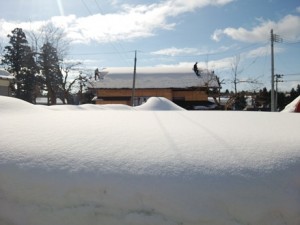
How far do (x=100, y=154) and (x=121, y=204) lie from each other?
0.98 ft

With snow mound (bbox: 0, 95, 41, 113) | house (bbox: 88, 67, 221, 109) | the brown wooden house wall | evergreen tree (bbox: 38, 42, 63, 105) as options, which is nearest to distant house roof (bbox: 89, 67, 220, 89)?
house (bbox: 88, 67, 221, 109)

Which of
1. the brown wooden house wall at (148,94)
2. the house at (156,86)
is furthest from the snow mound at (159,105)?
the brown wooden house wall at (148,94)

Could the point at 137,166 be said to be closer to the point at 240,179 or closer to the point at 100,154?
the point at 100,154

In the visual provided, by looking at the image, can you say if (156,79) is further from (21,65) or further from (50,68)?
(21,65)

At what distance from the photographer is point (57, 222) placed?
143 centimetres

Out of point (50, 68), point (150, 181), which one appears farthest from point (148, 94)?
point (150, 181)

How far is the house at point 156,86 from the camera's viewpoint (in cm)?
2730

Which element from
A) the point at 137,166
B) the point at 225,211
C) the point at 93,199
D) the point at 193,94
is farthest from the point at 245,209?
the point at 193,94

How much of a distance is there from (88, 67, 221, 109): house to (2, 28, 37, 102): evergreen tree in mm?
6760

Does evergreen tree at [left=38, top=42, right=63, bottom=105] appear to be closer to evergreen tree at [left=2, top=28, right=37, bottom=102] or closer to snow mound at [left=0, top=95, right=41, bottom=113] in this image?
evergreen tree at [left=2, top=28, right=37, bottom=102]

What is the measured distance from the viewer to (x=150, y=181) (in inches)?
55.8

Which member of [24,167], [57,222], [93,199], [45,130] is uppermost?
[45,130]

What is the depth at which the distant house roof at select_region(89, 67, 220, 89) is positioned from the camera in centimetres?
2784

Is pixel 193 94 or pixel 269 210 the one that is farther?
pixel 193 94
